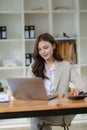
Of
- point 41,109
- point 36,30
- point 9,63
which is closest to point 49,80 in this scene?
point 41,109

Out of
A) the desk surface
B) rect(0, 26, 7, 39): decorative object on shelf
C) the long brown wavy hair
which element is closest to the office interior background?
rect(0, 26, 7, 39): decorative object on shelf

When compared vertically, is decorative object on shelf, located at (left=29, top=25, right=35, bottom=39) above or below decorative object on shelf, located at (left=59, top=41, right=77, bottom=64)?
above

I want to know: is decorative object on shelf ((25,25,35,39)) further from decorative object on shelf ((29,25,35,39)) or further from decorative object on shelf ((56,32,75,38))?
decorative object on shelf ((56,32,75,38))

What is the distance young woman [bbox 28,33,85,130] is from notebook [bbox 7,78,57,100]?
334 mm

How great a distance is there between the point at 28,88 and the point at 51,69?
482 mm

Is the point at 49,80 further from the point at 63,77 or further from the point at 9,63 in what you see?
the point at 9,63

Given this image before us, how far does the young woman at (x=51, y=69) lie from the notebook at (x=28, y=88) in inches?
13.2

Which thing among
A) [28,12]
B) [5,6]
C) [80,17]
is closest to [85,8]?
[80,17]

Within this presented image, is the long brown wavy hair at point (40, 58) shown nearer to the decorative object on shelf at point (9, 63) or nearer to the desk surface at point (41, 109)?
the desk surface at point (41, 109)

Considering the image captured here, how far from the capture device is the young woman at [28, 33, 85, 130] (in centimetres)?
231

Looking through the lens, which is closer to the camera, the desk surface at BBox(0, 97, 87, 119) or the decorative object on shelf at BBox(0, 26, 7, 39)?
the desk surface at BBox(0, 97, 87, 119)

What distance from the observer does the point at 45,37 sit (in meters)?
2.34

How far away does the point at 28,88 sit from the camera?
1.94 m

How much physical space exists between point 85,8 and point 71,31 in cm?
43
